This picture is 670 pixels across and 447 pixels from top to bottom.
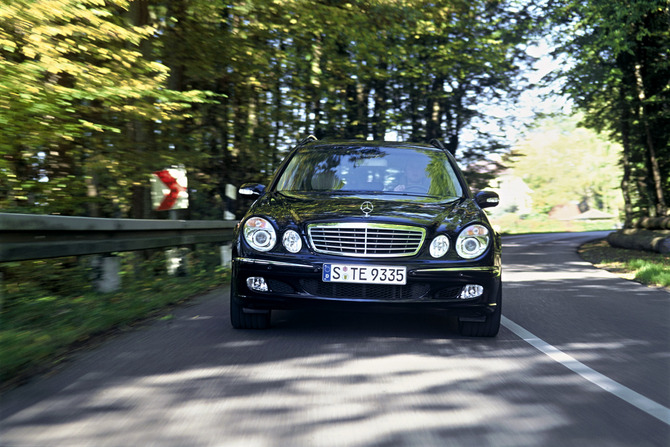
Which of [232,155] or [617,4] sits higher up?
[617,4]

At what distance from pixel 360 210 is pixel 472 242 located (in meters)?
0.91

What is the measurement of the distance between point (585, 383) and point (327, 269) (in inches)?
79.5

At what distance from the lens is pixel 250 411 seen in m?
3.59

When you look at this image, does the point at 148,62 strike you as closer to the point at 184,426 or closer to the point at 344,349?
the point at 344,349

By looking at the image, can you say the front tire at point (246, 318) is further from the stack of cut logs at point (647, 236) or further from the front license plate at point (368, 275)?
the stack of cut logs at point (647, 236)

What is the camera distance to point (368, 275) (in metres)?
5.44

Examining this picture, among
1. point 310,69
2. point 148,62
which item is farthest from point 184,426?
point 310,69

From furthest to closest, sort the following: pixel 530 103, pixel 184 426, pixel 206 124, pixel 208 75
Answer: pixel 530 103, pixel 206 124, pixel 208 75, pixel 184 426

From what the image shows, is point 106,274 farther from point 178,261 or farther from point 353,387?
point 353,387

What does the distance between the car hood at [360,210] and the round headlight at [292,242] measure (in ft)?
0.36

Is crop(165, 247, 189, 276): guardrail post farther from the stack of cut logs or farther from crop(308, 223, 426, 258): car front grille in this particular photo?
the stack of cut logs

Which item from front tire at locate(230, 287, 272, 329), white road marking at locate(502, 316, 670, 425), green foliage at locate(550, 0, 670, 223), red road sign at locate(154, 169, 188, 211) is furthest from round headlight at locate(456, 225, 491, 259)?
green foliage at locate(550, 0, 670, 223)

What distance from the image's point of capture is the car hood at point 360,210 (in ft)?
18.6

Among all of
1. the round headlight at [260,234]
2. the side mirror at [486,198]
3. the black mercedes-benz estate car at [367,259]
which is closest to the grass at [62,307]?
the black mercedes-benz estate car at [367,259]
